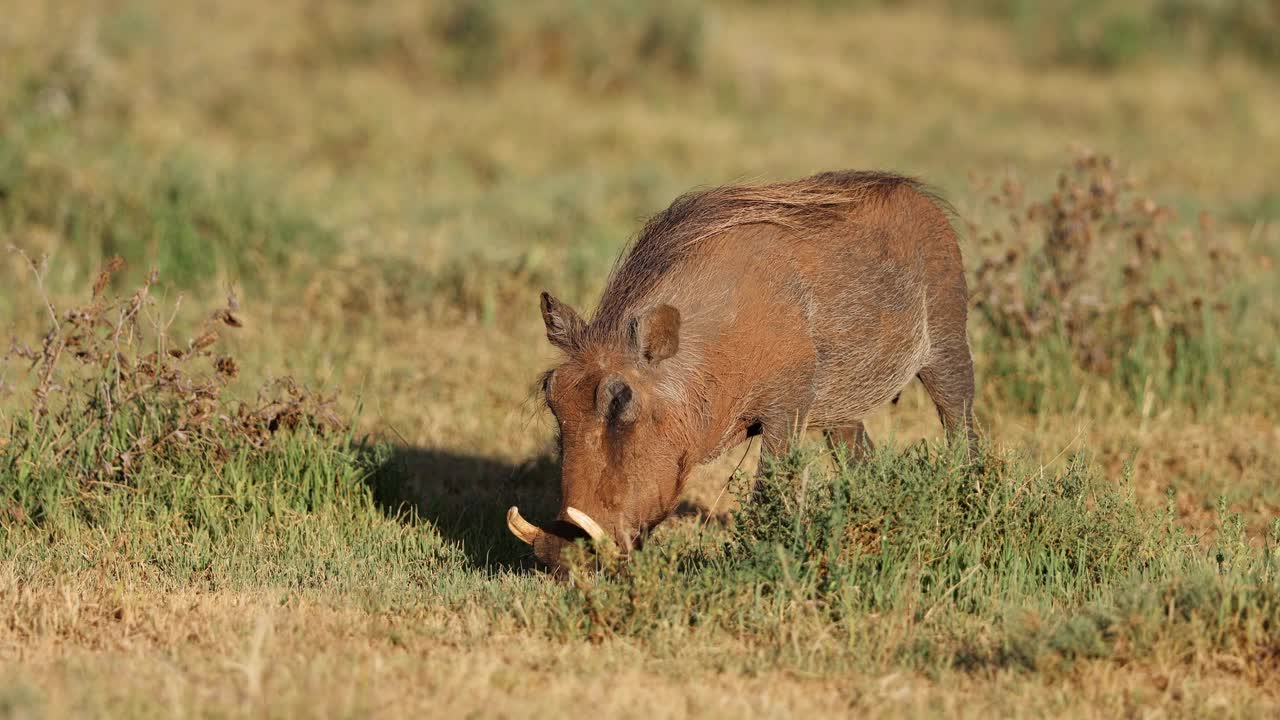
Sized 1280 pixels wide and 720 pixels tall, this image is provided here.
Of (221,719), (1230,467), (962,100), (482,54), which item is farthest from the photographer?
(962,100)

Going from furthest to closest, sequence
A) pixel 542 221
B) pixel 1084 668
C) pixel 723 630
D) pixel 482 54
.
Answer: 1. pixel 482 54
2. pixel 542 221
3. pixel 723 630
4. pixel 1084 668

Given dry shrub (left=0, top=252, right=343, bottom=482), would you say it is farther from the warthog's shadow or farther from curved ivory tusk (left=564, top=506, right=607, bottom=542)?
curved ivory tusk (left=564, top=506, right=607, bottom=542)

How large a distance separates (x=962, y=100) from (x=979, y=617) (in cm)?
1289

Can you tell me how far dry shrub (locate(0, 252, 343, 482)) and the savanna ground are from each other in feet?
0.07

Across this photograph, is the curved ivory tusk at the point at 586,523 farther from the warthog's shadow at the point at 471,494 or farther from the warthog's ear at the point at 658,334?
the warthog's shadow at the point at 471,494

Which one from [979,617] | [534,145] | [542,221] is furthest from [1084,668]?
[534,145]

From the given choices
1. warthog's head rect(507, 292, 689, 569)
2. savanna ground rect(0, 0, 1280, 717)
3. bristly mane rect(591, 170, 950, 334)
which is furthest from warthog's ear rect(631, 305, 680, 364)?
savanna ground rect(0, 0, 1280, 717)

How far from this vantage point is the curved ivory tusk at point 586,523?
14.0 feet

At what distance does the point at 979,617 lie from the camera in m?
4.41

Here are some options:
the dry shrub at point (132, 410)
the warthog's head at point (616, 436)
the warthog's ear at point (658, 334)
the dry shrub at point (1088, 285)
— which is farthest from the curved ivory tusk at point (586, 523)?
the dry shrub at point (1088, 285)

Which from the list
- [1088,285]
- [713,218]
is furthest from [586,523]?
[1088,285]

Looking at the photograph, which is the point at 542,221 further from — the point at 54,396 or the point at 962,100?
the point at 962,100

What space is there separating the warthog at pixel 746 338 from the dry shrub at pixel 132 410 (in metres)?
1.27

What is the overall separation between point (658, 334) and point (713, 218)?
71 centimetres
